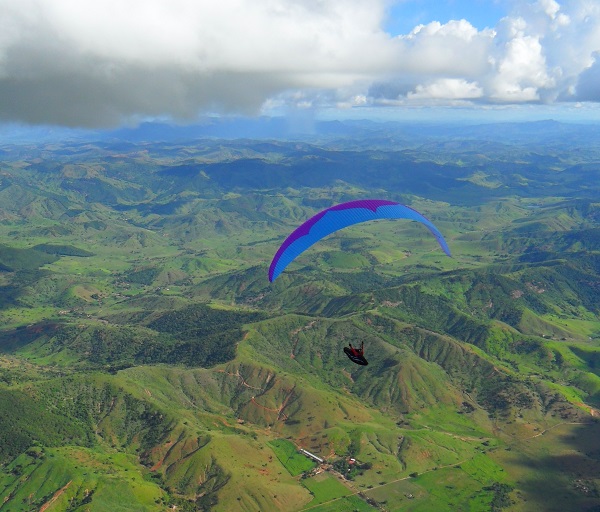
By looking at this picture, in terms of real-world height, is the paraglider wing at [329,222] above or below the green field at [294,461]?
above

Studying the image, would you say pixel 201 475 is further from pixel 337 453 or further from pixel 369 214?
pixel 369 214

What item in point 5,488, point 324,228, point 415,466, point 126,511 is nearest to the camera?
point 324,228

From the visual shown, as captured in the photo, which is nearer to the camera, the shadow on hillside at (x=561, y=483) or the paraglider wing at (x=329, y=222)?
the paraglider wing at (x=329, y=222)

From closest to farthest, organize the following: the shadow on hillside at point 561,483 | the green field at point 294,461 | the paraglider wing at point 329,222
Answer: the paraglider wing at point 329,222 < the shadow on hillside at point 561,483 < the green field at point 294,461

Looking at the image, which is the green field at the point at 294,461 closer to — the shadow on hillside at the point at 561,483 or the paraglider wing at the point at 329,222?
the shadow on hillside at the point at 561,483

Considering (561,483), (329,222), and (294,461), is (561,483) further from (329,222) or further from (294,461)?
(329,222)

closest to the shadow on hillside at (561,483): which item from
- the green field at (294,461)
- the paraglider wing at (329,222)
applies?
the green field at (294,461)

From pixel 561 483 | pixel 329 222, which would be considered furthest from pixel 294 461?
pixel 329 222

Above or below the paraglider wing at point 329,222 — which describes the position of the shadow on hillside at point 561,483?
below

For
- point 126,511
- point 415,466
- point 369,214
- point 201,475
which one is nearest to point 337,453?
point 415,466

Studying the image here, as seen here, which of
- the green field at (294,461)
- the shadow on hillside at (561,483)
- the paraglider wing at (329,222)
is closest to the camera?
the paraglider wing at (329,222)
